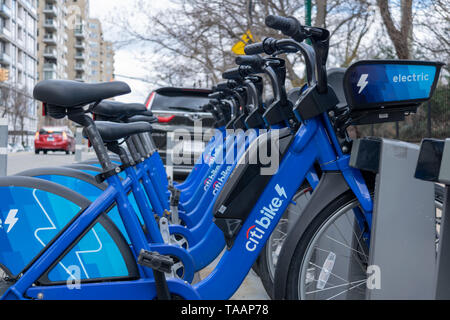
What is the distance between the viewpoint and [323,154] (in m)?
2.14

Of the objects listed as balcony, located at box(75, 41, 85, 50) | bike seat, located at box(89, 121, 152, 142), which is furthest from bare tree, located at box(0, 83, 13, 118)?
balcony, located at box(75, 41, 85, 50)

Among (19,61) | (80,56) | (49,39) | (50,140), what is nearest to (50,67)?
(49,39)

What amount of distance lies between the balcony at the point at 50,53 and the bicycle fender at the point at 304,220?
8991 cm

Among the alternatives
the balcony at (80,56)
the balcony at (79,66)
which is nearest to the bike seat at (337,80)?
the balcony at (79,66)

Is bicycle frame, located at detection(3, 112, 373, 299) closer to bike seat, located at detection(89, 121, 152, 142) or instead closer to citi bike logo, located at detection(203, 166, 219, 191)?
bike seat, located at detection(89, 121, 152, 142)

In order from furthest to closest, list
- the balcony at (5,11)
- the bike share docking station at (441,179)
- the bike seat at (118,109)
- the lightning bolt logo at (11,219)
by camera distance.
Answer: the balcony at (5,11)
the bike seat at (118,109)
the lightning bolt logo at (11,219)
the bike share docking station at (441,179)

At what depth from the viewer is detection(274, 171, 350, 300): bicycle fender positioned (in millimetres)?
2025

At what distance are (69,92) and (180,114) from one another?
5493mm

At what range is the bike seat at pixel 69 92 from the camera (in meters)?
2.09

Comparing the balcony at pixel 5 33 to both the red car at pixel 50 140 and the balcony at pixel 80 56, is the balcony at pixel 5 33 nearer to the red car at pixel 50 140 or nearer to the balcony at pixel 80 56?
the red car at pixel 50 140

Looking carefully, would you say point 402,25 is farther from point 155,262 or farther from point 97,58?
point 97,58

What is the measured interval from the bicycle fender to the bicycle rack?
17cm

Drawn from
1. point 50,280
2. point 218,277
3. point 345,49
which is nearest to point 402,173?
point 218,277

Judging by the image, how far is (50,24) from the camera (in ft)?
280
